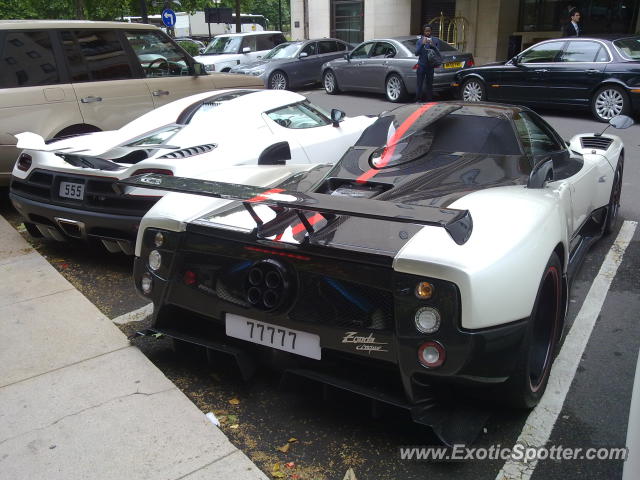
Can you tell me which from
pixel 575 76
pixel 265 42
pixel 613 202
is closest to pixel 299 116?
pixel 613 202

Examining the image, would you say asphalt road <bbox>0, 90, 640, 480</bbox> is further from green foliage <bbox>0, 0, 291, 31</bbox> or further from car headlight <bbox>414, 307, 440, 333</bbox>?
green foliage <bbox>0, 0, 291, 31</bbox>

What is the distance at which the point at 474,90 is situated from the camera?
12711mm

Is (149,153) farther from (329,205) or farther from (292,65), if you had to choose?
(292,65)

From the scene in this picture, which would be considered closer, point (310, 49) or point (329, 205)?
point (329, 205)

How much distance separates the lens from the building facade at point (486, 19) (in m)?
17.7

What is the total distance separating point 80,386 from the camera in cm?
320

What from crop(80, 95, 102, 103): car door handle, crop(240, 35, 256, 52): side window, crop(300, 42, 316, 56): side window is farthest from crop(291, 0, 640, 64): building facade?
crop(80, 95, 102, 103): car door handle

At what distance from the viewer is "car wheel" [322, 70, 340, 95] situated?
1585 cm

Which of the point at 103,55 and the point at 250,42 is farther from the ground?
the point at 103,55

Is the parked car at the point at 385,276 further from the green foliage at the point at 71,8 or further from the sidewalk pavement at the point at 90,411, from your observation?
the green foliage at the point at 71,8

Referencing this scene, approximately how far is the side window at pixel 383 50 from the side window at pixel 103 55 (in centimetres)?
851

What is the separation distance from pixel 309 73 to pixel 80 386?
14762mm

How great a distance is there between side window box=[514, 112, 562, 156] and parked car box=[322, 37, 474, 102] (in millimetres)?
9660

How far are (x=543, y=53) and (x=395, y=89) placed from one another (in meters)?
3.66
